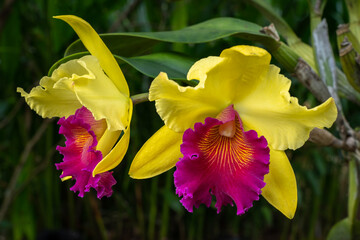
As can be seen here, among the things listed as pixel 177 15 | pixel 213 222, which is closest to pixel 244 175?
pixel 177 15

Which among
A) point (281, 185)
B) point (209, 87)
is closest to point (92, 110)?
point (209, 87)

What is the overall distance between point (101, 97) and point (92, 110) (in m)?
0.03

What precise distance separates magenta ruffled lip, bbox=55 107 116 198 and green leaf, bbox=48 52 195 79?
71 millimetres

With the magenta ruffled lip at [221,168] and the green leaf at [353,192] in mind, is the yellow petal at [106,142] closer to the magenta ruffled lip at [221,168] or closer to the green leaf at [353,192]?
the magenta ruffled lip at [221,168]

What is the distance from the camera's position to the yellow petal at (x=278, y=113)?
1.32 ft

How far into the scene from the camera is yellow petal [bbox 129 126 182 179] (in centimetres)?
47

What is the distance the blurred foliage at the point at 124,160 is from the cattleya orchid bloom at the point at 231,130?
411mm

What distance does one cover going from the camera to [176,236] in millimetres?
1967

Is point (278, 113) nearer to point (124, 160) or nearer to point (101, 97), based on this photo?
point (101, 97)

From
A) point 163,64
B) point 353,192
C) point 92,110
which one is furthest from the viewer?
point 353,192

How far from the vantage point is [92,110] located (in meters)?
0.42

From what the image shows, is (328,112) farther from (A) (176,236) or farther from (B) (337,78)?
(A) (176,236)

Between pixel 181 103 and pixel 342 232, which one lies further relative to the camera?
pixel 342 232

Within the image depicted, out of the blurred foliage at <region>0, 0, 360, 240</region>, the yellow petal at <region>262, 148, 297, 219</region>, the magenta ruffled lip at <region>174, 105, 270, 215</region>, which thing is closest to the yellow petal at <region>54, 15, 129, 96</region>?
the magenta ruffled lip at <region>174, 105, 270, 215</region>
